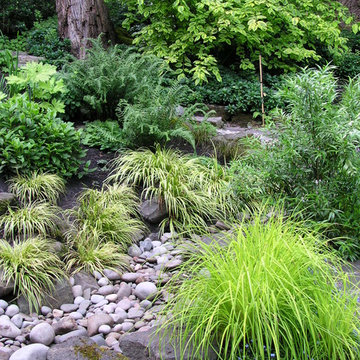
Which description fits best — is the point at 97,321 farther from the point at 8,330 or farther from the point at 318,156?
the point at 318,156

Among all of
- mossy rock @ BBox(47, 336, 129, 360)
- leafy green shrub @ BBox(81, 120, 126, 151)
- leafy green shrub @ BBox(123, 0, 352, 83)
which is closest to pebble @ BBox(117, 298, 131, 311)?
mossy rock @ BBox(47, 336, 129, 360)

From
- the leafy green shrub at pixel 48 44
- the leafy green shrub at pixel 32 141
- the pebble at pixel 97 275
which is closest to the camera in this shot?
the pebble at pixel 97 275

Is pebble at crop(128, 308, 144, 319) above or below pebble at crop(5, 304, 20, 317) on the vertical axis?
below

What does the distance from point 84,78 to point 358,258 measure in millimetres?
3861

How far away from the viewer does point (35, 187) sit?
13.3ft

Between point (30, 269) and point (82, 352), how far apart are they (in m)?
1.01

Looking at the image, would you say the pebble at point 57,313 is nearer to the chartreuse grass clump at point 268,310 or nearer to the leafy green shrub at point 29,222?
the leafy green shrub at point 29,222

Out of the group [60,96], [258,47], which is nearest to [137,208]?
[60,96]

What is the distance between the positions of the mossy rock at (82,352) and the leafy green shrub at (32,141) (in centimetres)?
211

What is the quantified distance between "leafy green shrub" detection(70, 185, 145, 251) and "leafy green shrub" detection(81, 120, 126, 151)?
843mm

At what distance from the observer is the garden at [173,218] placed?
7.57 feet

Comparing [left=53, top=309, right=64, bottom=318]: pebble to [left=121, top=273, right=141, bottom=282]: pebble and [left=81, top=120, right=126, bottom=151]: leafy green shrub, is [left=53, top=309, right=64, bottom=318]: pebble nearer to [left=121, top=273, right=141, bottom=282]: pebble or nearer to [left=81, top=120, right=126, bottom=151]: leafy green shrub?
[left=121, top=273, right=141, bottom=282]: pebble

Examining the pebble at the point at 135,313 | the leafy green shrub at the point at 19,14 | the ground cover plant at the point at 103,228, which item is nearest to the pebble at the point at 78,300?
the ground cover plant at the point at 103,228

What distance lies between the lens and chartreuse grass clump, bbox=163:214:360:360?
2.15 meters
